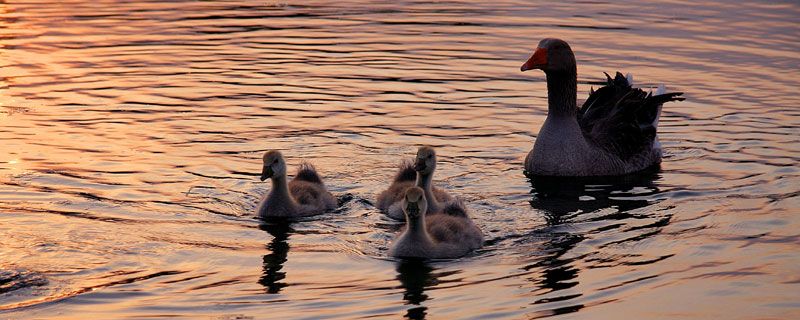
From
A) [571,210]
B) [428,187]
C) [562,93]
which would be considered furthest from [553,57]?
[428,187]

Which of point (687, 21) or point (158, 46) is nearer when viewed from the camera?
point (158, 46)

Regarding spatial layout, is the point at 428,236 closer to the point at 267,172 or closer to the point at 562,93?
the point at 267,172

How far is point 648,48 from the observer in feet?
79.4

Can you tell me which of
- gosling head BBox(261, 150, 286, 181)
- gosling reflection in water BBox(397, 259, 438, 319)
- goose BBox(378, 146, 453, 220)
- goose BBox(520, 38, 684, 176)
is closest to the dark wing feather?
goose BBox(520, 38, 684, 176)

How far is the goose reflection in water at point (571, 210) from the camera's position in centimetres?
1059

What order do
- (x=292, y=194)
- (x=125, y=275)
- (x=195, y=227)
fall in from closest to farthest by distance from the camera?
(x=125, y=275)
(x=195, y=227)
(x=292, y=194)

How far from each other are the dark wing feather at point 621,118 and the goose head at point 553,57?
1.01 metres

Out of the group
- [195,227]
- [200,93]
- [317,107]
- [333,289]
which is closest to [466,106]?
[317,107]

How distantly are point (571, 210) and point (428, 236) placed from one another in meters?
2.53

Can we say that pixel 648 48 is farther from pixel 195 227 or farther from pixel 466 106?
pixel 195 227

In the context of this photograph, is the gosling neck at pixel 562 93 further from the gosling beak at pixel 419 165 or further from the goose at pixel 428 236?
the goose at pixel 428 236

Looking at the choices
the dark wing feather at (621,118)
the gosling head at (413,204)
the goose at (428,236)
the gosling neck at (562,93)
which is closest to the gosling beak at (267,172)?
the goose at (428,236)

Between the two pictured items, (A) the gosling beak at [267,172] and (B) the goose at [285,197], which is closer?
(A) the gosling beak at [267,172]

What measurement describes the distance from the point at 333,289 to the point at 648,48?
601 inches
